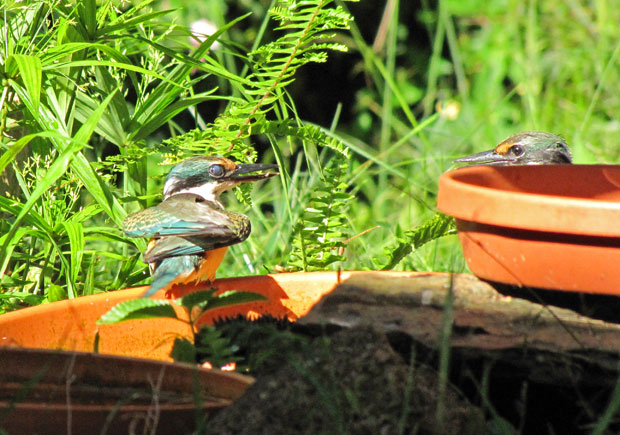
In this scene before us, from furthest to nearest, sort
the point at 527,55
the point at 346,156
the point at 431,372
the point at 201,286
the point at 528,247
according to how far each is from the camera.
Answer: the point at 527,55
the point at 346,156
the point at 201,286
the point at 528,247
the point at 431,372

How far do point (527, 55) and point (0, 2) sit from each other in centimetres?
518

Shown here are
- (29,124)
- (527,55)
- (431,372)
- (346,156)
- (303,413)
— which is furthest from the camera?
(527,55)

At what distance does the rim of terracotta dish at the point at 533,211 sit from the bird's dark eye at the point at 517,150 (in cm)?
232

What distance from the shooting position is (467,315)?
2.32m

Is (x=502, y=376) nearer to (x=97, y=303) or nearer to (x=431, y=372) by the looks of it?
(x=431, y=372)

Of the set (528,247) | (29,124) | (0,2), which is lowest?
(528,247)

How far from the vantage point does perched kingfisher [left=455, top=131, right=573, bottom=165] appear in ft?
15.3

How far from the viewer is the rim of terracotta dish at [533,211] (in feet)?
7.23

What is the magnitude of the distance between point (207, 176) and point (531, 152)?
6.44ft

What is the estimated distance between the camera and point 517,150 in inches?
186

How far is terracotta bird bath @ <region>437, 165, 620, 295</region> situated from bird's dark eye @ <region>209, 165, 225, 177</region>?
3.52 feet

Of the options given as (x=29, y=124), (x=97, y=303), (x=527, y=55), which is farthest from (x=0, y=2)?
(x=527, y=55)

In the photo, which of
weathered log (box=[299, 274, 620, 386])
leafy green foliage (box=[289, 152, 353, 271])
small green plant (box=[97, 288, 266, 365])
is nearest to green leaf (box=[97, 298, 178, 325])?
small green plant (box=[97, 288, 266, 365])

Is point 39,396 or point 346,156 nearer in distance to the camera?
point 39,396
